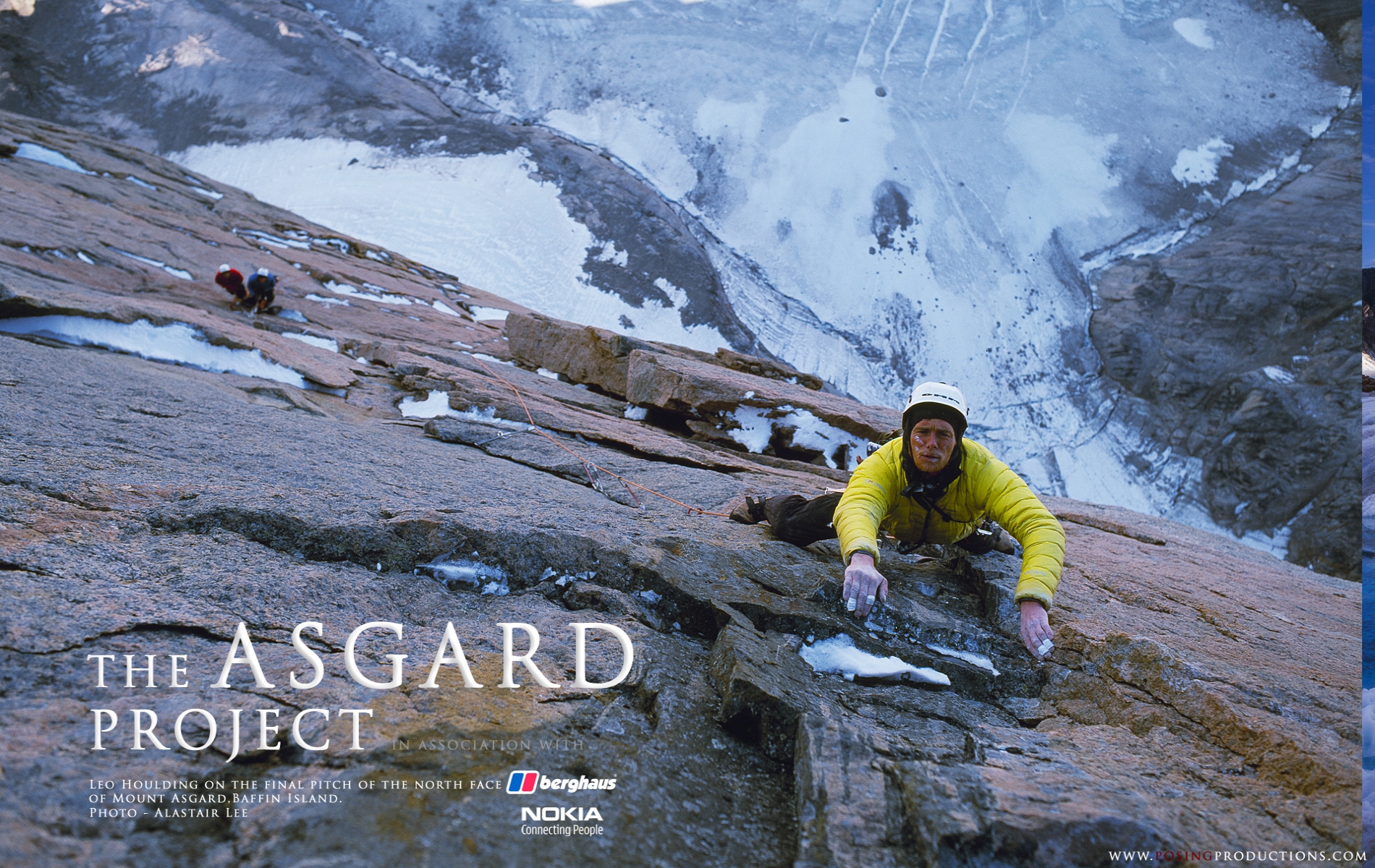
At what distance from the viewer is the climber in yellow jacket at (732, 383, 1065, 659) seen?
2525 mm

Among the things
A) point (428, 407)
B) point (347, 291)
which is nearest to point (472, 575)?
point (428, 407)

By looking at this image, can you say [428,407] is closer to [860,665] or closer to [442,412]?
[442,412]

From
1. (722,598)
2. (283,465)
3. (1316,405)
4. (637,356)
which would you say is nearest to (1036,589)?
(722,598)

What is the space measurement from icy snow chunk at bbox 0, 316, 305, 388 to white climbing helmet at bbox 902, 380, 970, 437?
5087 mm

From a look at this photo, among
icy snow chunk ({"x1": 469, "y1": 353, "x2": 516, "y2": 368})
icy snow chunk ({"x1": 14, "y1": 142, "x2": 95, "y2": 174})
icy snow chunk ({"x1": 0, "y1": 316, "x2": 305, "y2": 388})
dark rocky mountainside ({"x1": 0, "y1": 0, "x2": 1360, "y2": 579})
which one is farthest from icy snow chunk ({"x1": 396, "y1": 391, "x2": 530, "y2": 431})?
dark rocky mountainside ({"x1": 0, "y1": 0, "x2": 1360, "y2": 579})

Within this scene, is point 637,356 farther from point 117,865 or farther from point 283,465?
point 117,865

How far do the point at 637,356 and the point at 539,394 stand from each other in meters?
1.10

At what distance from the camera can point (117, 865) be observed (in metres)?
1.13

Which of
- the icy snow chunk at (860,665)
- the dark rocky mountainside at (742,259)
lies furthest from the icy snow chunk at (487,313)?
the icy snow chunk at (860,665)

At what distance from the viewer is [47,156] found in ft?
36.5

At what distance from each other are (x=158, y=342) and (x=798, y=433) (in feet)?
18.3

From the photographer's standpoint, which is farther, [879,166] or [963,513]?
[879,166]

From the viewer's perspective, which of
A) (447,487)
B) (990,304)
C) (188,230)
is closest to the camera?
(447,487)

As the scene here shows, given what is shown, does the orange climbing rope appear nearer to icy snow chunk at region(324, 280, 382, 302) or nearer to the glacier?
icy snow chunk at region(324, 280, 382, 302)
